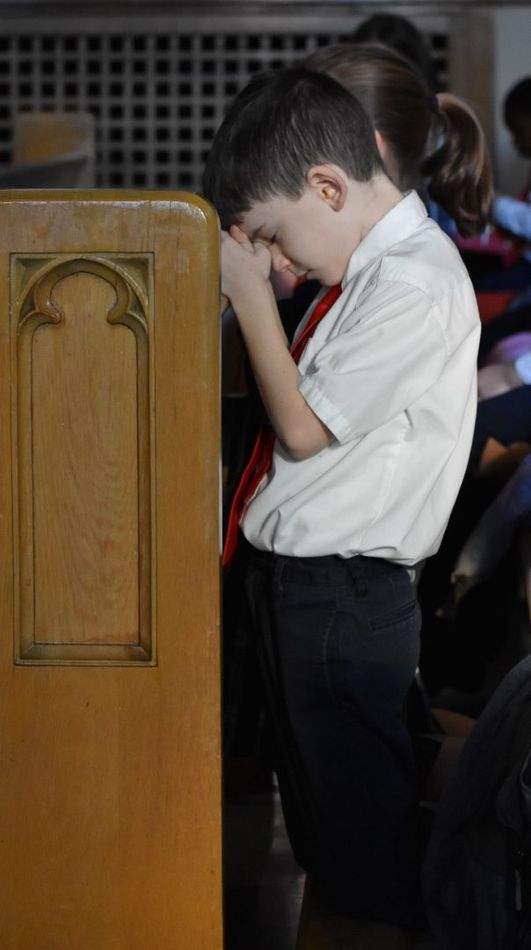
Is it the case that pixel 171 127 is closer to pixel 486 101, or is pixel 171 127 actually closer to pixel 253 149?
pixel 486 101

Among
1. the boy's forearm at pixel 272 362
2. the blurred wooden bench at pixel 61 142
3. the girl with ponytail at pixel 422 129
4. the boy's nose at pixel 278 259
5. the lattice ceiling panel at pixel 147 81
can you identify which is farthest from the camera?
the lattice ceiling panel at pixel 147 81

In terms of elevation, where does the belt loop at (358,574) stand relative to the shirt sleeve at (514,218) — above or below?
below

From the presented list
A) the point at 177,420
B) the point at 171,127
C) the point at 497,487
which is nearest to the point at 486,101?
the point at 171,127

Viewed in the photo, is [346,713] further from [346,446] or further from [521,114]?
[521,114]

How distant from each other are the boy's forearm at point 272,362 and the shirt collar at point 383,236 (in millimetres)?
157

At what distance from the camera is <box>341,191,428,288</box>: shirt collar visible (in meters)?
1.51

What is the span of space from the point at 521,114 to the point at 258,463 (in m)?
2.27

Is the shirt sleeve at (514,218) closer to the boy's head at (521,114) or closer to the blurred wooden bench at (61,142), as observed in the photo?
the boy's head at (521,114)

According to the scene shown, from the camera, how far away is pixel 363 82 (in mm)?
1970

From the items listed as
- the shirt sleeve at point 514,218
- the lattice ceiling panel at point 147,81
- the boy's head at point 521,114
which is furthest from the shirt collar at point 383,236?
the lattice ceiling panel at point 147,81

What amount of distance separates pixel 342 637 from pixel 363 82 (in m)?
0.88

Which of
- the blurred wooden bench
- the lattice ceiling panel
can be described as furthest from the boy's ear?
the lattice ceiling panel

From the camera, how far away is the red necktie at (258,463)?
1532 millimetres

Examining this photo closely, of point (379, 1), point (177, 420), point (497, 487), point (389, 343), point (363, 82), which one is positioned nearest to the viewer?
point (177, 420)
